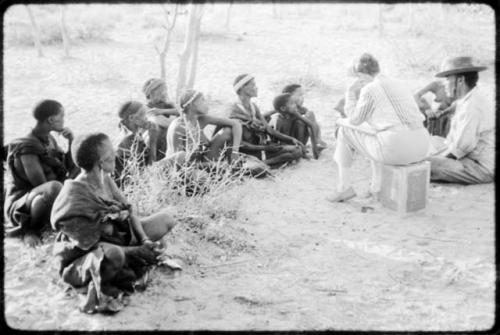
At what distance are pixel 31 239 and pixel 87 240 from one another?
37.9 inches

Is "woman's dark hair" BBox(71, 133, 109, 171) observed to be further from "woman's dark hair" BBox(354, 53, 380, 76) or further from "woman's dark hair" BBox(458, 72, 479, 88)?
"woman's dark hair" BBox(458, 72, 479, 88)

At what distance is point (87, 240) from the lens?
10.9ft

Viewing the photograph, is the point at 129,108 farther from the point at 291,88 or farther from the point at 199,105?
the point at 291,88

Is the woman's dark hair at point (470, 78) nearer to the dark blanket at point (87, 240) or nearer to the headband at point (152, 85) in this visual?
the headband at point (152, 85)

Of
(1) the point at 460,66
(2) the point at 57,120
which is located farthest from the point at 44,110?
(1) the point at 460,66

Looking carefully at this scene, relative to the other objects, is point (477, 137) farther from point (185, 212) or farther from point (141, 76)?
point (141, 76)

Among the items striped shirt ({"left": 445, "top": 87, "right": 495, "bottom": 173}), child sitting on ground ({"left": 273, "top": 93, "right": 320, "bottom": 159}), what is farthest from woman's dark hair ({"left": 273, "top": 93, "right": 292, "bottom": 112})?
striped shirt ({"left": 445, "top": 87, "right": 495, "bottom": 173})

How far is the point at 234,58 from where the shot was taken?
40.9ft

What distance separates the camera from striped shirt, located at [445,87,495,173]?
532cm

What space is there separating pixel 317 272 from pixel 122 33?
45.3ft

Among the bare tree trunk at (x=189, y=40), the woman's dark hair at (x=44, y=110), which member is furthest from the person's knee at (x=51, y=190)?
the bare tree trunk at (x=189, y=40)

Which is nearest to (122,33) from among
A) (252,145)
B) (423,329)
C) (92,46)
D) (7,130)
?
(92,46)

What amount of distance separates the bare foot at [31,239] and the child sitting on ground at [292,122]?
125 inches

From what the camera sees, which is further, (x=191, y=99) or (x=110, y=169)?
(x=191, y=99)
